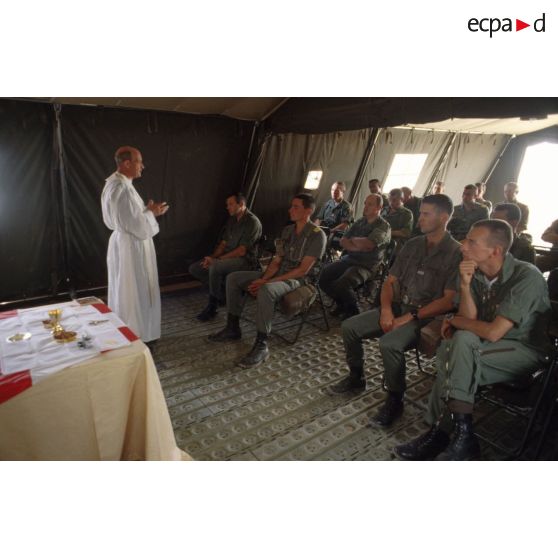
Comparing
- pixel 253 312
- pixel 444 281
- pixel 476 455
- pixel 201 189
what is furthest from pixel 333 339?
pixel 201 189

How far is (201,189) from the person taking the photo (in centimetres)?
595

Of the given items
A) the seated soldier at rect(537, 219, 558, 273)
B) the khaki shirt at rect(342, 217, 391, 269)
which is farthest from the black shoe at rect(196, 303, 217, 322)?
the seated soldier at rect(537, 219, 558, 273)

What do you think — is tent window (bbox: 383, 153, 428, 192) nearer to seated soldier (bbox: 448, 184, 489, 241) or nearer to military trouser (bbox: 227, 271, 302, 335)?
seated soldier (bbox: 448, 184, 489, 241)

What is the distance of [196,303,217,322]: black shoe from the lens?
4.50 metres

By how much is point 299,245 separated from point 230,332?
1.18 metres

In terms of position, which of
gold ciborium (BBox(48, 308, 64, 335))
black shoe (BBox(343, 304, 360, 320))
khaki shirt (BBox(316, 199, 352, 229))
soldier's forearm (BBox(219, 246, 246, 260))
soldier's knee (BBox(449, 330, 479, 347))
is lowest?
black shoe (BBox(343, 304, 360, 320))

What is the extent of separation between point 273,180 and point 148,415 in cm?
547

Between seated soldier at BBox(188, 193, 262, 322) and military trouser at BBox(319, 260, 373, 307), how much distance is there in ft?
3.19

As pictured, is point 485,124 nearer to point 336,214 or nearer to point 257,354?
point 336,214

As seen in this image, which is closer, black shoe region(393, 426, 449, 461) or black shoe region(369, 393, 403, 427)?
black shoe region(393, 426, 449, 461)

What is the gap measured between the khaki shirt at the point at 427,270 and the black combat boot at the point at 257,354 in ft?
4.40

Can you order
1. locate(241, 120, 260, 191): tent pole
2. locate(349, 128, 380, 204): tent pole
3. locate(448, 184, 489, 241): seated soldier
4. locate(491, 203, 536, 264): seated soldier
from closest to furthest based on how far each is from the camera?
1. locate(491, 203, 536, 264): seated soldier
2. locate(448, 184, 489, 241): seated soldier
3. locate(241, 120, 260, 191): tent pole
4. locate(349, 128, 380, 204): tent pole

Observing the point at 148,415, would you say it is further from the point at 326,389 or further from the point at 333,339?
the point at 333,339

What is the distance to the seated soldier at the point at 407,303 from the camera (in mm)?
2723
